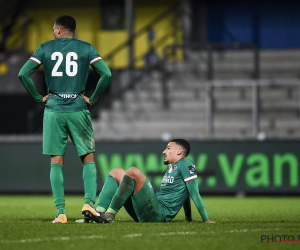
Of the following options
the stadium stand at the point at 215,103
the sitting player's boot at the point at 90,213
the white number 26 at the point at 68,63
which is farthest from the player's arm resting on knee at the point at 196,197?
the stadium stand at the point at 215,103

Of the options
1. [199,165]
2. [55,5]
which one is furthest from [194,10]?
[199,165]

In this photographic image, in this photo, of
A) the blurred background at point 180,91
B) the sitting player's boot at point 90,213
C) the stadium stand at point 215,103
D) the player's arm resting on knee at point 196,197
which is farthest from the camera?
the stadium stand at point 215,103

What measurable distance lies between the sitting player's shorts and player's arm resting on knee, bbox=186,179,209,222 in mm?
380

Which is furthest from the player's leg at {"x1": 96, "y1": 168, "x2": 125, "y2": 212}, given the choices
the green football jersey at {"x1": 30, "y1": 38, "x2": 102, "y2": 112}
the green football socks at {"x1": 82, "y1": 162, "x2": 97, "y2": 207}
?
the green football jersey at {"x1": 30, "y1": 38, "x2": 102, "y2": 112}

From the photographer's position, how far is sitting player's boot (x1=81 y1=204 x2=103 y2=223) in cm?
854

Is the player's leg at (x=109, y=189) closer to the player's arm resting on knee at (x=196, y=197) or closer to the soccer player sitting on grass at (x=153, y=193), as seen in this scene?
the soccer player sitting on grass at (x=153, y=193)

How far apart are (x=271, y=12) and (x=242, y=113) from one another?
19.7 feet

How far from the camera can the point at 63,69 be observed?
29.2 feet

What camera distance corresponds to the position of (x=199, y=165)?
16766 mm

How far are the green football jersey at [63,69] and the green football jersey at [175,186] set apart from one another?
115 cm

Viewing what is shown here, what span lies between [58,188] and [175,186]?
1.18 m

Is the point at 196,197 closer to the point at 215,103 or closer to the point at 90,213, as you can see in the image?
the point at 90,213

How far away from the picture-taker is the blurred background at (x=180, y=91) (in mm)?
16719

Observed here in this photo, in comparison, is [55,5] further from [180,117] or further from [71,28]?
[71,28]
